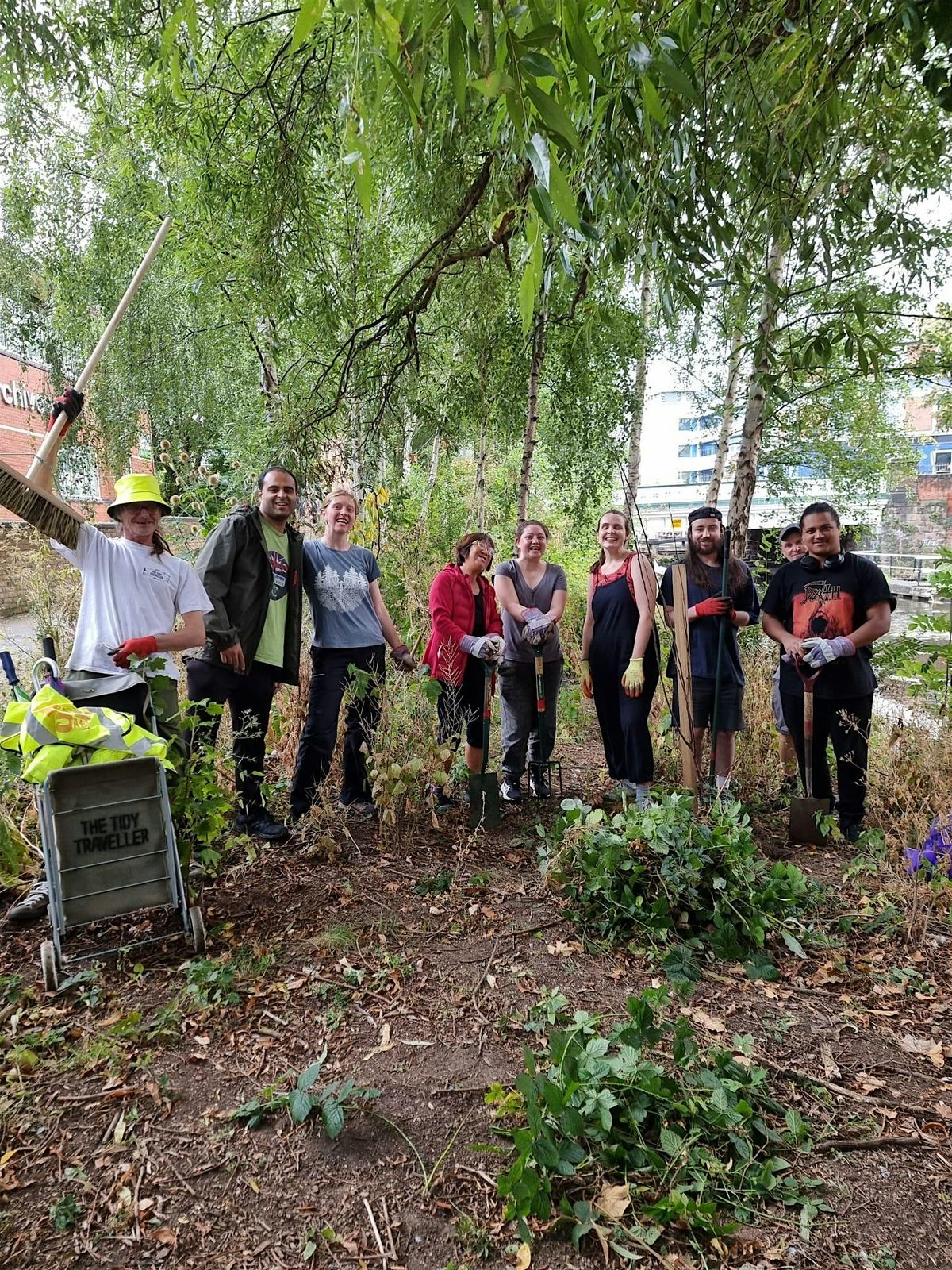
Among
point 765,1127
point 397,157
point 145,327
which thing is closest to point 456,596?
point 397,157

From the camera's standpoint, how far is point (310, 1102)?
6.40 ft

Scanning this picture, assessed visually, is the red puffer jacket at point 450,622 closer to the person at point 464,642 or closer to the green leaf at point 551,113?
the person at point 464,642

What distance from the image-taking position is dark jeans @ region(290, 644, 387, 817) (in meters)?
3.78

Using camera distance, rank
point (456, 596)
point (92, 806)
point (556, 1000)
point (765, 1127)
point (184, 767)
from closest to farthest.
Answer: point (765, 1127) → point (556, 1000) → point (92, 806) → point (184, 767) → point (456, 596)

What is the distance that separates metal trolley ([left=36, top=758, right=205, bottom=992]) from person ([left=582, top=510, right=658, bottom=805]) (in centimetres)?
243

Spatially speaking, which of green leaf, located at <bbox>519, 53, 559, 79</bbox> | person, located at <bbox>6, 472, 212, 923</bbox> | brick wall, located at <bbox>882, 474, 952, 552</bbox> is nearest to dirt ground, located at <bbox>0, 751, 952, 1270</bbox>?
person, located at <bbox>6, 472, 212, 923</bbox>

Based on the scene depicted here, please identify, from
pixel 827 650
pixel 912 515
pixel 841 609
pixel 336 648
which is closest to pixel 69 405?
pixel 336 648

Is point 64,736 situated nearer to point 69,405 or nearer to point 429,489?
point 69,405

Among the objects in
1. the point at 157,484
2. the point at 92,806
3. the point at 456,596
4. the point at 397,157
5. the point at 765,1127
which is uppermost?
the point at 397,157

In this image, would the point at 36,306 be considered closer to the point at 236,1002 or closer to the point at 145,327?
the point at 145,327

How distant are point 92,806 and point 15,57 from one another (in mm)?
3195

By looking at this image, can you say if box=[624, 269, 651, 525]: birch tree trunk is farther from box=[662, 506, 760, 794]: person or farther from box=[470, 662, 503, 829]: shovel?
box=[470, 662, 503, 829]: shovel

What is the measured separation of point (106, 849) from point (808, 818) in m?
3.42

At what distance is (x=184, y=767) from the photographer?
2.97 metres
